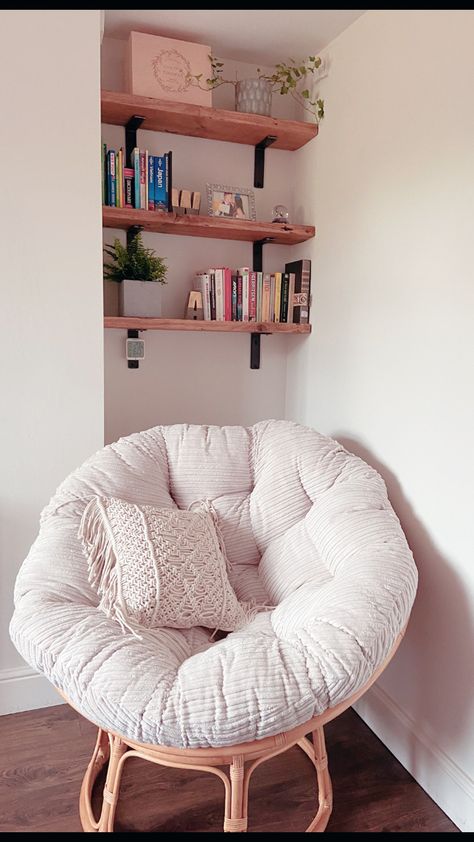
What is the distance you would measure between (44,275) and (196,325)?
570mm

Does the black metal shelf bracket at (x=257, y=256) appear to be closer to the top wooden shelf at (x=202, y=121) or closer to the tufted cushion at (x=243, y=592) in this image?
the top wooden shelf at (x=202, y=121)

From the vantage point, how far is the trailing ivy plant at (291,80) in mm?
2254

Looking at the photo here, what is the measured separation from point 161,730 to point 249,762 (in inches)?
12.2

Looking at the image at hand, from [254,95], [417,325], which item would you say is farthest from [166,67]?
[417,325]

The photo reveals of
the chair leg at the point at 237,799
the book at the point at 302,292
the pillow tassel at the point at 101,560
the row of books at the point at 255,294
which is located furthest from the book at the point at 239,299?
the chair leg at the point at 237,799

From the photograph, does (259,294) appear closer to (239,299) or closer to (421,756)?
(239,299)

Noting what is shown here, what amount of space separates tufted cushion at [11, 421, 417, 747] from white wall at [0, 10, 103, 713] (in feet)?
0.78

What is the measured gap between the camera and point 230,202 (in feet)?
7.87

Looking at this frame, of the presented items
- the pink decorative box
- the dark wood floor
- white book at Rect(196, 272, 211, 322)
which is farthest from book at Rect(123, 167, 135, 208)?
the dark wood floor

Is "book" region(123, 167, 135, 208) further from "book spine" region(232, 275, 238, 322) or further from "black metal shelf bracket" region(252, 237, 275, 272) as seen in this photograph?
"black metal shelf bracket" region(252, 237, 275, 272)

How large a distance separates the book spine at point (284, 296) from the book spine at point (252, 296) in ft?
0.40

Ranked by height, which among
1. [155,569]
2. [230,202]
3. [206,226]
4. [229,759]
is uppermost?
[230,202]

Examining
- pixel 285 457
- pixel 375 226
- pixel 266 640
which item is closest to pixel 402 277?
pixel 375 226

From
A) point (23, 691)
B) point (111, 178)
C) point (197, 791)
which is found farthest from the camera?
point (111, 178)
